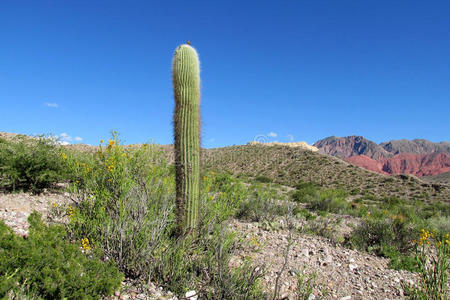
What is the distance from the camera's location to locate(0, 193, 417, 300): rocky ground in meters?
3.59

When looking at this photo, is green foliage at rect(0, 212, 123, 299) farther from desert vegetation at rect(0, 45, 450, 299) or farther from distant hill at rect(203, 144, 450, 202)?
distant hill at rect(203, 144, 450, 202)

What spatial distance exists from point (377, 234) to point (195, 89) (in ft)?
16.3

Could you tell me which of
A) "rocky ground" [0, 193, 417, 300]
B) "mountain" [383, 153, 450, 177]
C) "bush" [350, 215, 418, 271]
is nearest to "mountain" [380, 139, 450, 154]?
"mountain" [383, 153, 450, 177]

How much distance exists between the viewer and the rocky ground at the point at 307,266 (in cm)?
359

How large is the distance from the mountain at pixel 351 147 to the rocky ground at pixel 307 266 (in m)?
163

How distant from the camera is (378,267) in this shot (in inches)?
196

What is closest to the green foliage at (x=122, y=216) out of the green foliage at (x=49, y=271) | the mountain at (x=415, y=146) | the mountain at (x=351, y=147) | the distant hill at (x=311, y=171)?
the green foliage at (x=49, y=271)

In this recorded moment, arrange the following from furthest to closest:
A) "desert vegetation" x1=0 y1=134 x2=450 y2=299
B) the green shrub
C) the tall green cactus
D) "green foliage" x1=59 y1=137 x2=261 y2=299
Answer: the green shrub
the tall green cactus
"green foliage" x1=59 y1=137 x2=261 y2=299
"desert vegetation" x1=0 y1=134 x2=450 y2=299

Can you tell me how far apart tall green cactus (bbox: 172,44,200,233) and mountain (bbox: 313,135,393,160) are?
541 feet

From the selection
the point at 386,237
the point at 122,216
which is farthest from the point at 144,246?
the point at 386,237

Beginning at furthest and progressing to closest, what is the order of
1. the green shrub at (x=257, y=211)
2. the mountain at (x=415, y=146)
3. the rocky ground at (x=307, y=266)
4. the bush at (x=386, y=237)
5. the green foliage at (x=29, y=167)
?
the mountain at (x=415, y=146), the green foliage at (x=29, y=167), the green shrub at (x=257, y=211), the bush at (x=386, y=237), the rocky ground at (x=307, y=266)

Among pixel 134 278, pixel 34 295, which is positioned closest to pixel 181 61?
pixel 134 278

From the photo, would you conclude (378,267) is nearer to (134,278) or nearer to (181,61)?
(134,278)

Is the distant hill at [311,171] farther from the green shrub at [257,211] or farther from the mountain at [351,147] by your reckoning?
the mountain at [351,147]
